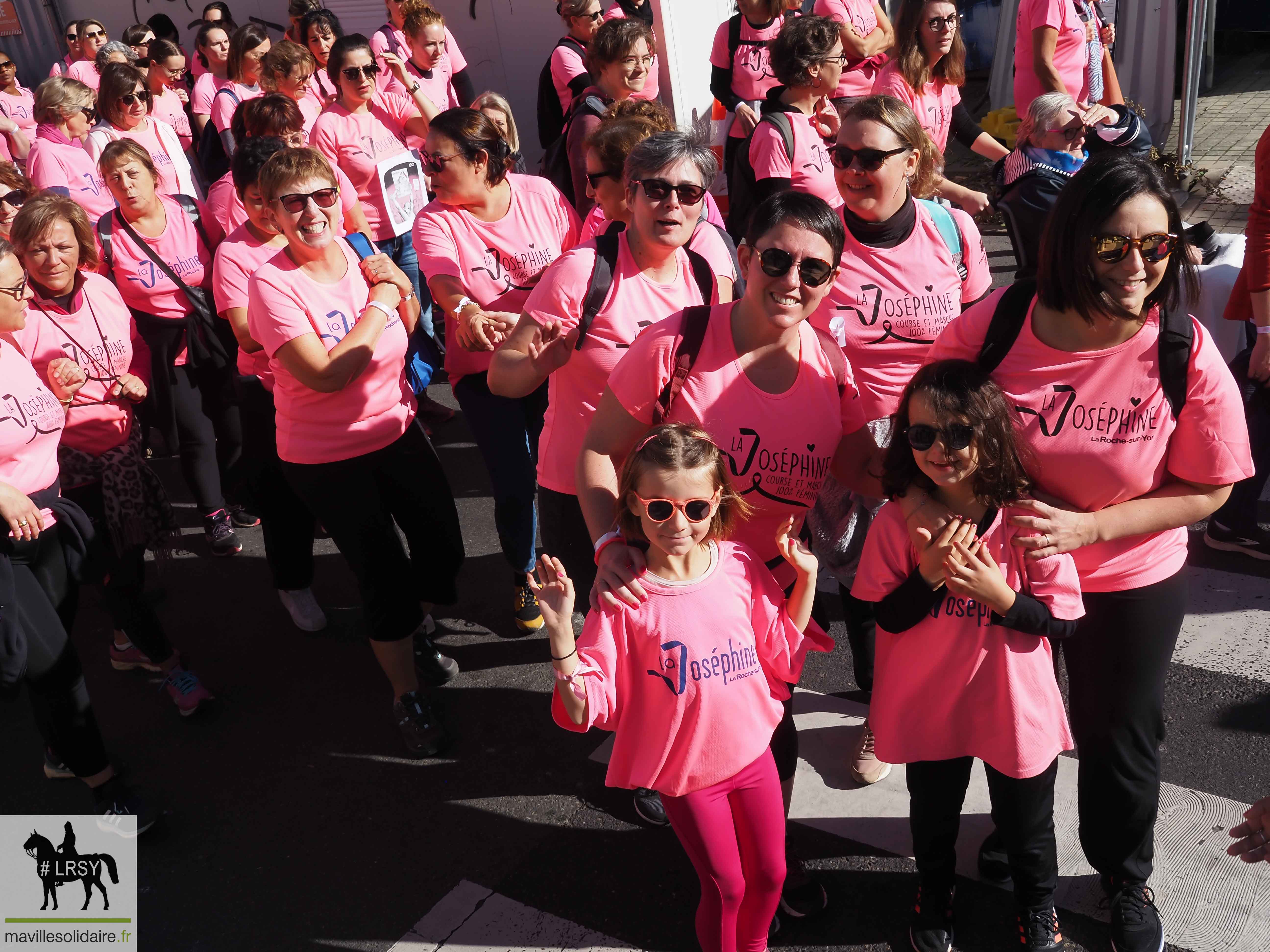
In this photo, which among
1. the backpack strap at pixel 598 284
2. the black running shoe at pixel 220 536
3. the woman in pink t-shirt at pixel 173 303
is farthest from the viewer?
the black running shoe at pixel 220 536

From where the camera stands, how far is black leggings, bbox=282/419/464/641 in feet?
12.3

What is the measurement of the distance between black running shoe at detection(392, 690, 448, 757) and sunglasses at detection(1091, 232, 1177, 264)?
2796mm

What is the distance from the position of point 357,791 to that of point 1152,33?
356 inches

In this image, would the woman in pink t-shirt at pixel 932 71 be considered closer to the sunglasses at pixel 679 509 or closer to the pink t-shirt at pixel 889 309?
the pink t-shirt at pixel 889 309

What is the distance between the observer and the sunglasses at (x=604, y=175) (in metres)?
3.72

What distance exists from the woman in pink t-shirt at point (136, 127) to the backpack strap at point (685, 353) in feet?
15.0

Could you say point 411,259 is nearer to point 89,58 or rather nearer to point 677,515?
point 677,515

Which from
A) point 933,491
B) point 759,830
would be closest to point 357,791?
point 759,830

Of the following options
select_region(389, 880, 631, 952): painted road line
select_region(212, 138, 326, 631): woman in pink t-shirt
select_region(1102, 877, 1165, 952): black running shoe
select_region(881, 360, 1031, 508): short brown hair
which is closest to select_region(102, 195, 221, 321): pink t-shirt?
select_region(212, 138, 326, 631): woman in pink t-shirt

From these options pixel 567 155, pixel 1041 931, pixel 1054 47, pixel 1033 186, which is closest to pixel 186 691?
pixel 1041 931

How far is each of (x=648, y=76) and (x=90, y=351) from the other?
3246 millimetres

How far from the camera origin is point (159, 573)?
18.0 ft

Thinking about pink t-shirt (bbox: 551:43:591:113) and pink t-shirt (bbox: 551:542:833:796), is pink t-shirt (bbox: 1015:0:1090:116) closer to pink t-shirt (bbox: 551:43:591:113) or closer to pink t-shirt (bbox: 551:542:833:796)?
pink t-shirt (bbox: 551:43:591:113)

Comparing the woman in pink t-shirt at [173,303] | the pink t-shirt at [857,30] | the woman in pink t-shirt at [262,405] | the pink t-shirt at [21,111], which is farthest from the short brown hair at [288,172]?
the pink t-shirt at [21,111]
